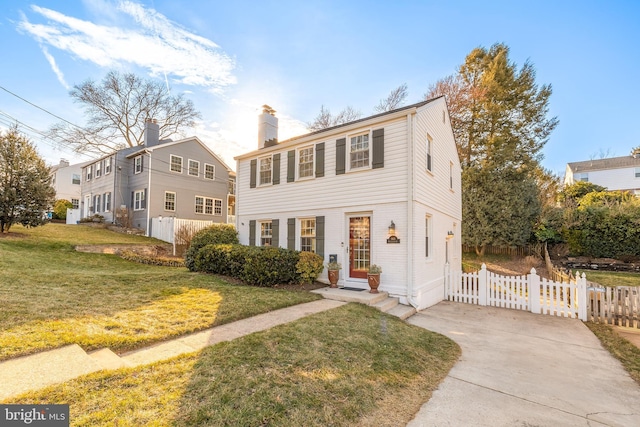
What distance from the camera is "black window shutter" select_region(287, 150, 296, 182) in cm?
1031

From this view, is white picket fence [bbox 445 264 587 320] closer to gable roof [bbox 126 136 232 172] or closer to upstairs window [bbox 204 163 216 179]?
upstairs window [bbox 204 163 216 179]

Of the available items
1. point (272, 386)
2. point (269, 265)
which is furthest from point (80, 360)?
point (269, 265)

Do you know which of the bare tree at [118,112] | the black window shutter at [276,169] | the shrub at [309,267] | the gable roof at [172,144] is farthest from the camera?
the bare tree at [118,112]

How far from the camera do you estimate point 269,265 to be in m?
8.36

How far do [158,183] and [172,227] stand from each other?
4392 mm

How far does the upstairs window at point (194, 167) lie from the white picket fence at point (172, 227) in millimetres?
4556

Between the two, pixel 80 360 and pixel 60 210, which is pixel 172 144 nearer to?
pixel 60 210

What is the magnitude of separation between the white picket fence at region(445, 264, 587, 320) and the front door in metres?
3.17

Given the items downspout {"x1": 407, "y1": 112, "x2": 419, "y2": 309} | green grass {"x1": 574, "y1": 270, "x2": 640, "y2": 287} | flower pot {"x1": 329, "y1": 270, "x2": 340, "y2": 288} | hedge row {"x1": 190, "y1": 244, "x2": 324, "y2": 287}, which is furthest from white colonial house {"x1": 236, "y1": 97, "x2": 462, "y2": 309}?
green grass {"x1": 574, "y1": 270, "x2": 640, "y2": 287}

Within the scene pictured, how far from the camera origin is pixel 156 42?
10.4m

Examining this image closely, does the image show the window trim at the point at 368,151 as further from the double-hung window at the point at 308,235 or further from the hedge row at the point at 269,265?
the hedge row at the point at 269,265

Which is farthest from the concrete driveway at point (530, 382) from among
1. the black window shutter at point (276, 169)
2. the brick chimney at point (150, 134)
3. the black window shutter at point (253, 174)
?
the brick chimney at point (150, 134)

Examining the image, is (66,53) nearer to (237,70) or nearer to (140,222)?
(237,70)

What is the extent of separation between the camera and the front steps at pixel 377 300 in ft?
22.9
